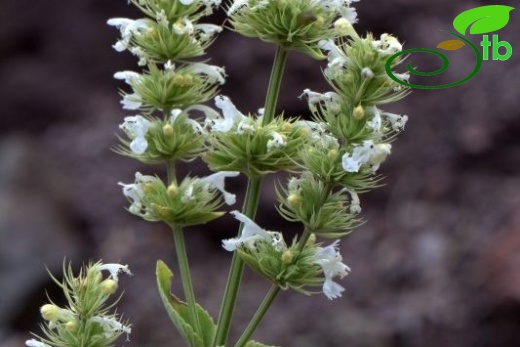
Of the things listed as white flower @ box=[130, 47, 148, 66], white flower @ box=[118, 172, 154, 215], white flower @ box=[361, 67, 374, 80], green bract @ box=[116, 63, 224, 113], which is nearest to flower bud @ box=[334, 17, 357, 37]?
white flower @ box=[361, 67, 374, 80]

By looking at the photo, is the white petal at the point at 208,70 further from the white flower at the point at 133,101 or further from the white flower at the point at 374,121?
the white flower at the point at 374,121

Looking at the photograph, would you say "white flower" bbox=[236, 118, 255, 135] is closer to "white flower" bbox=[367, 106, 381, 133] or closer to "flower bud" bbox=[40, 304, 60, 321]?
"white flower" bbox=[367, 106, 381, 133]

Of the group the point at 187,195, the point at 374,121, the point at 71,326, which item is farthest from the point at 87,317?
the point at 374,121

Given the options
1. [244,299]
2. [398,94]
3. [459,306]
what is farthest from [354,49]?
[244,299]

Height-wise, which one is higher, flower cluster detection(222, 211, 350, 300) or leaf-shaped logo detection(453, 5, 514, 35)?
leaf-shaped logo detection(453, 5, 514, 35)

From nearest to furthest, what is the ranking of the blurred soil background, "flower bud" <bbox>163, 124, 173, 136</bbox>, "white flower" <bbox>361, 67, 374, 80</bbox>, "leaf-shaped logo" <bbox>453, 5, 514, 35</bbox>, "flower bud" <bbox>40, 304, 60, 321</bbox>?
1. "white flower" <bbox>361, 67, 374, 80</bbox>
2. "flower bud" <bbox>40, 304, 60, 321</bbox>
3. "flower bud" <bbox>163, 124, 173, 136</bbox>
4. "leaf-shaped logo" <bbox>453, 5, 514, 35</bbox>
5. the blurred soil background
